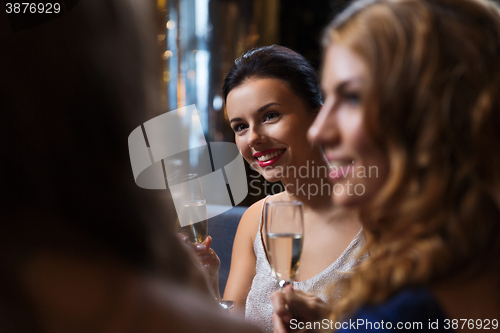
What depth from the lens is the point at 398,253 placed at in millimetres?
701

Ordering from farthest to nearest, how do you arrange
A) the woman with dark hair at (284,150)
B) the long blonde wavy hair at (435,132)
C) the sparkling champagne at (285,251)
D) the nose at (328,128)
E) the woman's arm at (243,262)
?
the woman's arm at (243,262), the woman with dark hair at (284,150), the sparkling champagne at (285,251), the nose at (328,128), the long blonde wavy hair at (435,132)

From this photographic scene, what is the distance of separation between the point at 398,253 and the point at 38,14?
626mm

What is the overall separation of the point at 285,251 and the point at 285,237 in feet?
0.12

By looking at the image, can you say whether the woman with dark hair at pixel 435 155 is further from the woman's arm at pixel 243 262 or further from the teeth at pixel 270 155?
the woman's arm at pixel 243 262

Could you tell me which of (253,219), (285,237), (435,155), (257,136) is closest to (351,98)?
(435,155)

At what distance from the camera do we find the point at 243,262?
189cm

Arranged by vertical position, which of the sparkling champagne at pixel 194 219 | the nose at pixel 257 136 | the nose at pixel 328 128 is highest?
the nose at pixel 328 128

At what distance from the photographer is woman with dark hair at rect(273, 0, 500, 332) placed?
26.5 inches

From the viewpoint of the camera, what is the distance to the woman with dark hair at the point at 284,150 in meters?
1.67

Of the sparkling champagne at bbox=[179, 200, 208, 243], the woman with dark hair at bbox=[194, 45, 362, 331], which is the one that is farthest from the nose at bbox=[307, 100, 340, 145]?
the woman with dark hair at bbox=[194, 45, 362, 331]

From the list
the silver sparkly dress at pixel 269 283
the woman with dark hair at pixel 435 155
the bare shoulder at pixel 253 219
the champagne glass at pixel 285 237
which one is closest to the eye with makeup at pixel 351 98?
the woman with dark hair at pixel 435 155

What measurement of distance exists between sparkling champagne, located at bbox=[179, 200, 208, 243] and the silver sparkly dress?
0.39 metres

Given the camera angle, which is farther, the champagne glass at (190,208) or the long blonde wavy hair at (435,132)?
the champagne glass at (190,208)

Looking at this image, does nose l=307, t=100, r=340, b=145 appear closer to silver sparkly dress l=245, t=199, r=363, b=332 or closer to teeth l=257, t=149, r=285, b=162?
silver sparkly dress l=245, t=199, r=363, b=332
